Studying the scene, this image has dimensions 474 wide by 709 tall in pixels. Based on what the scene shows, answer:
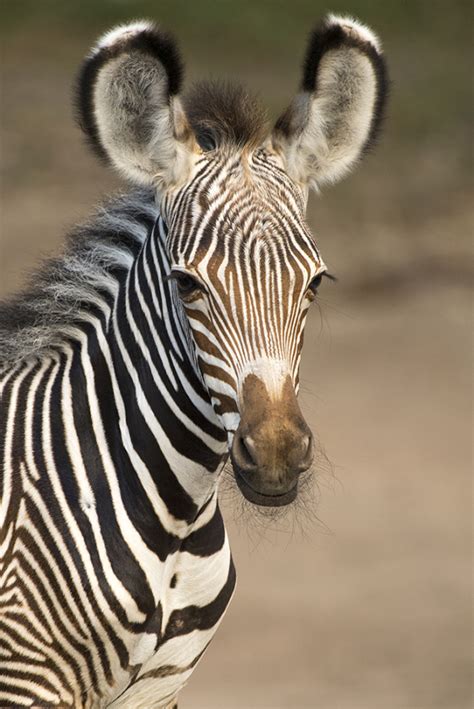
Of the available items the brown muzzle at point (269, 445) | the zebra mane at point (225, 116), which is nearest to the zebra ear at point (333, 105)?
the zebra mane at point (225, 116)

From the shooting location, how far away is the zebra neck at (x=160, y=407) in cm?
491

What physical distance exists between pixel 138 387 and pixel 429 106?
19280 mm

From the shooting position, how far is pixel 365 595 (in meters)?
13.3

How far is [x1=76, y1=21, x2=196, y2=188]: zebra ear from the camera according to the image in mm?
4668

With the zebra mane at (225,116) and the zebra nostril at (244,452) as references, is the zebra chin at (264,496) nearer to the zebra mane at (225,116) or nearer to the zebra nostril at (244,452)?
the zebra nostril at (244,452)

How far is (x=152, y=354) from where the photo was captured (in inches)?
196

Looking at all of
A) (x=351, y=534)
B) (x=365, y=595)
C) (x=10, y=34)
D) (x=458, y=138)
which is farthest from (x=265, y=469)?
(x=10, y=34)

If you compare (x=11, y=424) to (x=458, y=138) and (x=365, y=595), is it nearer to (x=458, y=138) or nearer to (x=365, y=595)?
(x=365, y=595)

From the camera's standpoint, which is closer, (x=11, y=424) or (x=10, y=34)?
(x=11, y=424)

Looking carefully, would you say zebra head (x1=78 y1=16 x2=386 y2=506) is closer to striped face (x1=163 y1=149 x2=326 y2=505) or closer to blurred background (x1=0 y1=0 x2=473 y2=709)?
striped face (x1=163 y1=149 x2=326 y2=505)

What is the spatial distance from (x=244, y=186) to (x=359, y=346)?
14.7 m

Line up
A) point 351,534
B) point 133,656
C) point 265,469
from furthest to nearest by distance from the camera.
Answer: point 351,534
point 133,656
point 265,469

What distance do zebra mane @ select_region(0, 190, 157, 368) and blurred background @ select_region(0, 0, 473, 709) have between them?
3.69 feet

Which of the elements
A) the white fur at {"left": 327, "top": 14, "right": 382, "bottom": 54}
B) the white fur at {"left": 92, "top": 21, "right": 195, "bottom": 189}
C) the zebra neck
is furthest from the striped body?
the white fur at {"left": 327, "top": 14, "right": 382, "bottom": 54}
